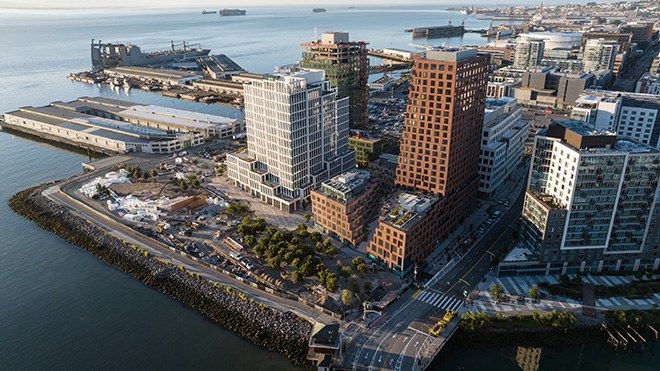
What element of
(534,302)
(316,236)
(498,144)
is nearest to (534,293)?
(534,302)

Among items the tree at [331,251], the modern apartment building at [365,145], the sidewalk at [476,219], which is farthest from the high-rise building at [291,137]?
the sidewalk at [476,219]

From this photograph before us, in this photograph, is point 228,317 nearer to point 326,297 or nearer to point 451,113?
point 326,297

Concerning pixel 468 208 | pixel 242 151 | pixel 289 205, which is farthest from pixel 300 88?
A: pixel 468 208

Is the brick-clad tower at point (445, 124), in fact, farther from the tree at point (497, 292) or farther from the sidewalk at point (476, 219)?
the tree at point (497, 292)

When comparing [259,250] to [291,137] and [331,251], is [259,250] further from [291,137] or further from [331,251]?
[291,137]

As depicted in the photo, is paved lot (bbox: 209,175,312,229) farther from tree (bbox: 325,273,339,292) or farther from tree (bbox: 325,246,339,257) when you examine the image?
tree (bbox: 325,273,339,292)

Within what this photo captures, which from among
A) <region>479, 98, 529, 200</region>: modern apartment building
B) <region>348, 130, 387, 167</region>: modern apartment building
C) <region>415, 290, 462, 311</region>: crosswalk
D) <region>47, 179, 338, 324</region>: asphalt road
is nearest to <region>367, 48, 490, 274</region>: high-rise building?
<region>415, 290, 462, 311</region>: crosswalk
